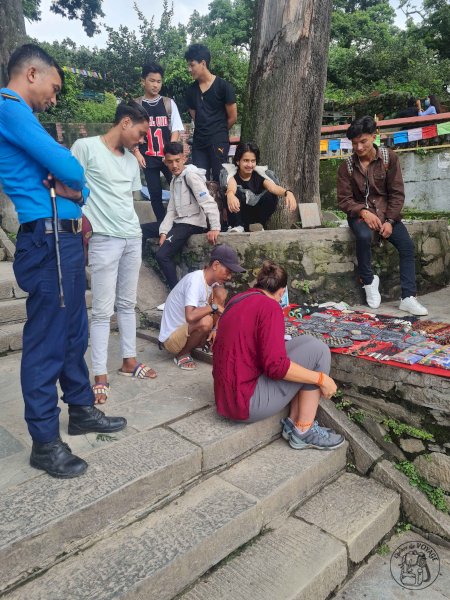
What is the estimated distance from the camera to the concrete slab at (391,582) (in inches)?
90.0

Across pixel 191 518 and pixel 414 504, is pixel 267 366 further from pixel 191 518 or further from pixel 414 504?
pixel 414 504

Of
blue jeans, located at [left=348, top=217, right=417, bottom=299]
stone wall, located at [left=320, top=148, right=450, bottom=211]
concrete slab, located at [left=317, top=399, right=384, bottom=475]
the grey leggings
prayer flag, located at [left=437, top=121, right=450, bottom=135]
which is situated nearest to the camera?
the grey leggings

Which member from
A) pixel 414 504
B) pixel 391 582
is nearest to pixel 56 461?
pixel 391 582

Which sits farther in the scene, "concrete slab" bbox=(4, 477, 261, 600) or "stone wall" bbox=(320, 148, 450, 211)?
"stone wall" bbox=(320, 148, 450, 211)

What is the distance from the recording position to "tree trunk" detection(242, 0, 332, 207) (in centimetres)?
494

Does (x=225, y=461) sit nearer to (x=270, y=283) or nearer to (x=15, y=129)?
(x=270, y=283)

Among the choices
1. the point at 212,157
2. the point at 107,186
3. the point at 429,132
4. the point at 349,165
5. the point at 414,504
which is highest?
the point at 429,132

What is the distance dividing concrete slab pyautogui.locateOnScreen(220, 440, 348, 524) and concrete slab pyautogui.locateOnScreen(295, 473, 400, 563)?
0.09 m

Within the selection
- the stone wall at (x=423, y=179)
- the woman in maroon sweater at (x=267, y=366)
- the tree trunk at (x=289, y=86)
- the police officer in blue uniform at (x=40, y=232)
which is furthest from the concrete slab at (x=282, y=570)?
the stone wall at (x=423, y=179)

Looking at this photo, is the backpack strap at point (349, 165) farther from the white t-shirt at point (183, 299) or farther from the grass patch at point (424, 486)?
the grass patch at point (424, 486)

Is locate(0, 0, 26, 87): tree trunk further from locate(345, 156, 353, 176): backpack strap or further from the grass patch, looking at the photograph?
the grass patch

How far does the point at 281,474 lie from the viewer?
101 inches

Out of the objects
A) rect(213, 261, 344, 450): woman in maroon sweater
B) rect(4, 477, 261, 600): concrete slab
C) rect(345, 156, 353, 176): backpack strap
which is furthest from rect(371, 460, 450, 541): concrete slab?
rect(345, 156, 353, 176): backpack strap

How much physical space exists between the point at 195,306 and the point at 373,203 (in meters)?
2.33
